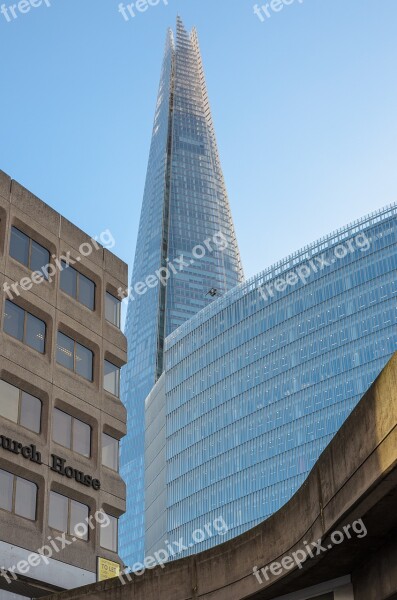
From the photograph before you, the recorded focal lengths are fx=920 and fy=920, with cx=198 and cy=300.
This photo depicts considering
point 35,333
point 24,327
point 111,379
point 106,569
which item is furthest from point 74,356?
point 106,569

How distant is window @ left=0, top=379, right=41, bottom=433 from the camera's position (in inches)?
1329

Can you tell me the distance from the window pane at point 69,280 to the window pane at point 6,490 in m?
8.79

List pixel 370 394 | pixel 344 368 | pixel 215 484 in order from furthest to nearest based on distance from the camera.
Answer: pixel 215 484
pixel 344 368
pixel 370 394

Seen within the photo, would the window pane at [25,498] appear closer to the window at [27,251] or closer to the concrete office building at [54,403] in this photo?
the concrete office building at [54,403]

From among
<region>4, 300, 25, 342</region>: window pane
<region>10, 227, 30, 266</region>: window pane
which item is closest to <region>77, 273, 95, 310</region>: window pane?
<region>10, 227, 30, 266</region>: window pane

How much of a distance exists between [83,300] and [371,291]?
10585 centimetres

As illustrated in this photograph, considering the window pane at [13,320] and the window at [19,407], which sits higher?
the window pane at [13,320]

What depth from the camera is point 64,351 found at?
1481 inches

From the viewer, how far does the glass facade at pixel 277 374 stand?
138625 millimetres

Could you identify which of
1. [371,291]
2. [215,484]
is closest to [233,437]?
[215,484]

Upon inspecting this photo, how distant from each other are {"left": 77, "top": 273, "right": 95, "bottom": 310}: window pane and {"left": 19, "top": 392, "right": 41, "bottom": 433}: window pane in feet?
19.4

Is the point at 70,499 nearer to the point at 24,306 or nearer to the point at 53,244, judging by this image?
the point at 24,306

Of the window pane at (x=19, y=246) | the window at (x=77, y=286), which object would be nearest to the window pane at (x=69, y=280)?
the window at (x=77, y=286)

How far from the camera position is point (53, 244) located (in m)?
38.4
